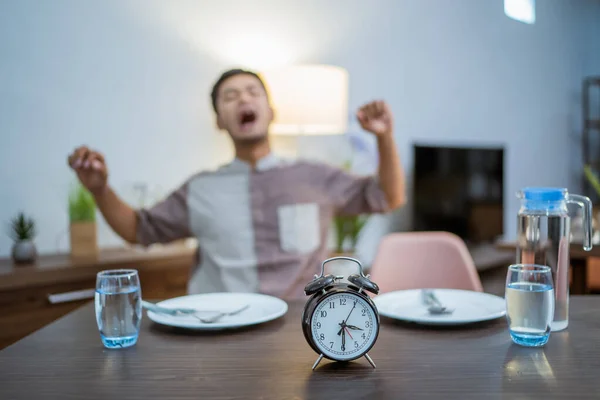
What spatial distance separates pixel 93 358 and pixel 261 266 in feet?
2.90

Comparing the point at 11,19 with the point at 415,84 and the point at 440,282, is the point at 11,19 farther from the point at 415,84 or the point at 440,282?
the point at 415,84

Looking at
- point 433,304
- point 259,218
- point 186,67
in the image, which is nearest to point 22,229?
point 259,218

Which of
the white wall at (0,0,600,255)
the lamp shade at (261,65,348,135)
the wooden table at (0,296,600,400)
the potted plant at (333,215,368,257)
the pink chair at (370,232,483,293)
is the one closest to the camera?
the wooden table at (0,296,600,400)

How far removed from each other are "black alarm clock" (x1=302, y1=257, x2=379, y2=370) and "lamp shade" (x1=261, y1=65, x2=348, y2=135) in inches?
68.8

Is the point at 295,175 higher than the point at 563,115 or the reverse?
the reverse

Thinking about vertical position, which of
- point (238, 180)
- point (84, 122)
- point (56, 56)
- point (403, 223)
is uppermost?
point (56, 56)

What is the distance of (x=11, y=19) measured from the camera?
2266mm

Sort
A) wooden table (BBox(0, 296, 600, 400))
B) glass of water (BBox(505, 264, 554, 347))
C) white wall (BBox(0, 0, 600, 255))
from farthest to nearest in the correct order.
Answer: white wall (BBox(0, 0, 600, 255)), glass of water (BBox(505, 264, 554, 347)), wooden table (BBox(0, 296, 600, 400))

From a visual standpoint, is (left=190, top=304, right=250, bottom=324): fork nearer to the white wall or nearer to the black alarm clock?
the black alarm clock

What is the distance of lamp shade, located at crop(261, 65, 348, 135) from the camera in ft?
8.21

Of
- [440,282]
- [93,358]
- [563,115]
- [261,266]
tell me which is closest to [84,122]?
[261,266]

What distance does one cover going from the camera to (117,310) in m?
0.90

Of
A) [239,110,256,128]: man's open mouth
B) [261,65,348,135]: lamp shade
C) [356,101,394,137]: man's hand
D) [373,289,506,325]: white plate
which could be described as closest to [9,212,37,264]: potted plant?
[239,110,256,128]: man's open mouth

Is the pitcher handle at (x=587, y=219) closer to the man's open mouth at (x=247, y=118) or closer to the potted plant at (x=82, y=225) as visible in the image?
the man's open mouth at (x=247, y=118)
